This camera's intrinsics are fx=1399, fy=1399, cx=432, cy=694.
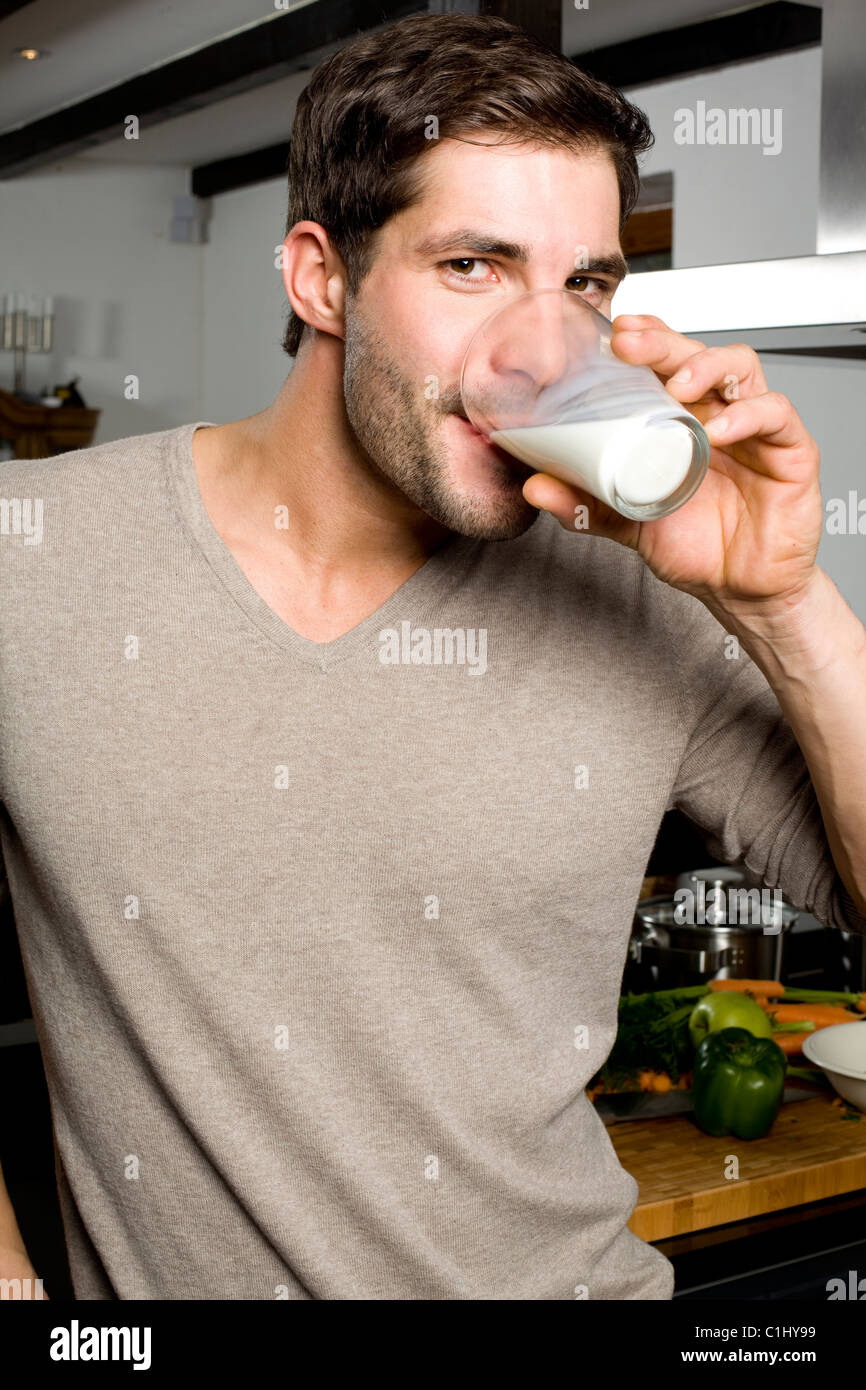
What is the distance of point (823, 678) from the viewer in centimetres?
104

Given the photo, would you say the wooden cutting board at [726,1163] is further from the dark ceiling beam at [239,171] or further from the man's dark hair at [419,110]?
the dark ceiling beam at [239,171]

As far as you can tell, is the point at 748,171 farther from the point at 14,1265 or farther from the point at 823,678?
the point at 14,1265

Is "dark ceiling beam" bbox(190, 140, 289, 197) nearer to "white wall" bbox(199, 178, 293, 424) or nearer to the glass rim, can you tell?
"white wall" bbox(199, 178, 293, 424)

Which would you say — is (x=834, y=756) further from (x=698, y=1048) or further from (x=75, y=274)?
(x=75, y=274)

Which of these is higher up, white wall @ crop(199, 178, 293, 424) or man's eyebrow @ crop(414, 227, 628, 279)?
white wall @ crop(199, 178, 293, 424)

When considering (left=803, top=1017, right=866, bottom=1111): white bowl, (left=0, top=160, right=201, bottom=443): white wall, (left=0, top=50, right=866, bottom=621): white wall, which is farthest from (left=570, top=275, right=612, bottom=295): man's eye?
(left=0, top=160, right=201, bottom=443): white wall

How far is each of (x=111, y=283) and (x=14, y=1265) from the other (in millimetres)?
8006

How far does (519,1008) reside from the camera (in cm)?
108

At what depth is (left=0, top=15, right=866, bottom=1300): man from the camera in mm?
1012

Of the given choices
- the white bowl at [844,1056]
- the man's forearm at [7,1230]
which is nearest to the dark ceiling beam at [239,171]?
the white bowl at [844,1056]

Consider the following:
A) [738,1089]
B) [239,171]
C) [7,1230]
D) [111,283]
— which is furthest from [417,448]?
[111,283]

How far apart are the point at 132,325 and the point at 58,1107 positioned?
25.6 ft

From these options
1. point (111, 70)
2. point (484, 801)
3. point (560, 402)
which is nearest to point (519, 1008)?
point (484, 801)

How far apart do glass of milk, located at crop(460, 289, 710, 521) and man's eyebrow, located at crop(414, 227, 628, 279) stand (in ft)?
0.22
